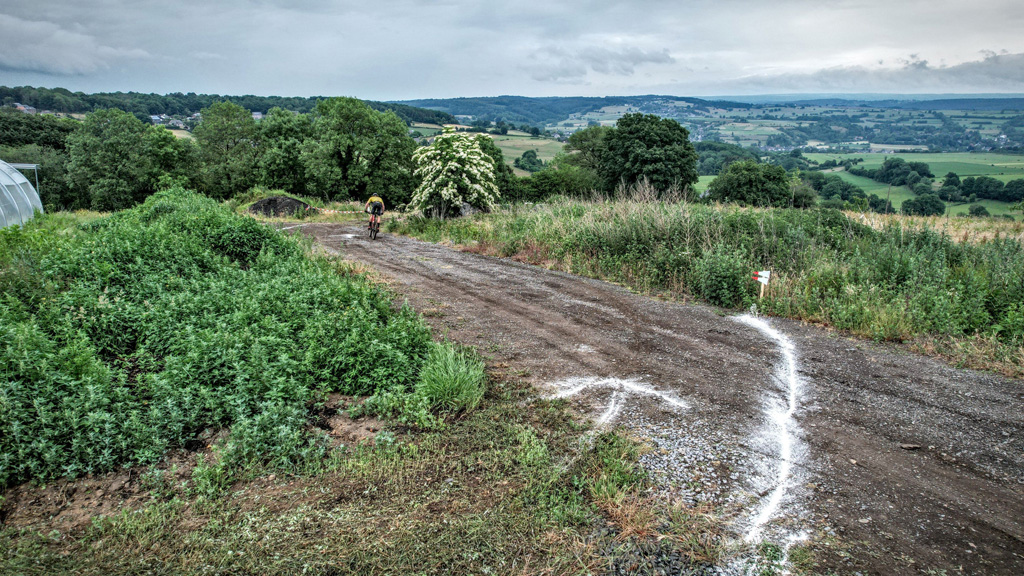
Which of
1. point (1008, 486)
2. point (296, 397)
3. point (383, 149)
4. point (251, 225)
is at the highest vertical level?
point (383, 149)

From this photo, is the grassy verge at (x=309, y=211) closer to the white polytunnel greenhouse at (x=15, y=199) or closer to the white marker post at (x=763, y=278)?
the white polytunnel greenhouse at (x=15, y=199)

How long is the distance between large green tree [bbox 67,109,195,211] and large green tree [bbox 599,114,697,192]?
37.2 meters

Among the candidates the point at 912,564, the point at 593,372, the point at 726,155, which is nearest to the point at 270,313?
the point at 593,372

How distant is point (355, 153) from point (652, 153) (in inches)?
972

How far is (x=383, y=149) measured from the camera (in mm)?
43594

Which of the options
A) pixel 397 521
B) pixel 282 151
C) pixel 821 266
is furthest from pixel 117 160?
pixel 397 521

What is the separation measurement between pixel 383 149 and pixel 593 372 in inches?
1636

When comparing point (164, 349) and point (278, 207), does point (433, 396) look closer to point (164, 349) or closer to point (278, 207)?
point (164, 349)

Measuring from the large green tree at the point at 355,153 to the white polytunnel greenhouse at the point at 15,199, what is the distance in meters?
22.7

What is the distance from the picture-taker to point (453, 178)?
19062 millimetres

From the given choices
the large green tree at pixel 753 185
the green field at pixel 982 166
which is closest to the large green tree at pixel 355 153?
the large green tree at pixel 753 185

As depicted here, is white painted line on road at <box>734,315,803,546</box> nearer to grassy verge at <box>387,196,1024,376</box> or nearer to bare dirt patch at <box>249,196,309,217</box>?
grassy verge at <box>387,196,1024,376</box>

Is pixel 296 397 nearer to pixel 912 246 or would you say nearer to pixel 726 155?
pixel 912 246

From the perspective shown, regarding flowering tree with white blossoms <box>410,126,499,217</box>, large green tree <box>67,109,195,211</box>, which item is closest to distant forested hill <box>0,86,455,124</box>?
large green tree <box>67,109,195,211</box>
